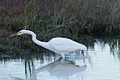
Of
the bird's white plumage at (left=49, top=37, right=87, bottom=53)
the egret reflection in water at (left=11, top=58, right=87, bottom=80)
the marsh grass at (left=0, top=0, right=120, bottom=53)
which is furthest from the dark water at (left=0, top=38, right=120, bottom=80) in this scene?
the marsh grass at (left=0, top=0, right=120, bottom=53)

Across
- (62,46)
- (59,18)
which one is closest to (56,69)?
(62,46)

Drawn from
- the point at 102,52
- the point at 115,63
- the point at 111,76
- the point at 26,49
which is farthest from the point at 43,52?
the point at 111,76

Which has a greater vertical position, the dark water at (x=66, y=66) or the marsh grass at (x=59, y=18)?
the marsh grass at (x=59, y=18)

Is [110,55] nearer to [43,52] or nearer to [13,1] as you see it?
[43,52]

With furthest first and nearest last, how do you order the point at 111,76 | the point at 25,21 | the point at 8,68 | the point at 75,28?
1. the point at 75,28
2. the point at 25,21
3. the point at 8,68
4. the point at 111,76

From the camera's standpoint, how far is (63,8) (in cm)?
1692

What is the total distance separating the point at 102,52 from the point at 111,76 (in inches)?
124

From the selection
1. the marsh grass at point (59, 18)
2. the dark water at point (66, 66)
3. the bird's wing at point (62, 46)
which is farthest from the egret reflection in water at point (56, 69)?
the marsh grass at point (59, 18)

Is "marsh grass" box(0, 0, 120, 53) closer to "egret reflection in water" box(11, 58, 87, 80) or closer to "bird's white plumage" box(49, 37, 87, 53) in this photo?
"bird's white plumage" box(49, 37, 87, 53)

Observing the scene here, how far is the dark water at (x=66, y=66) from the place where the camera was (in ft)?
37.8

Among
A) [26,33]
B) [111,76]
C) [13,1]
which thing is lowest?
[111,76]

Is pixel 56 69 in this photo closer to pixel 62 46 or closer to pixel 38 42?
pixel 62 46

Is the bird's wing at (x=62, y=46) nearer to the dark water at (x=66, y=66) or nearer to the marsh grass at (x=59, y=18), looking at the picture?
the dark water at (x=66, y=66)

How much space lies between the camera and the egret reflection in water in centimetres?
1185
